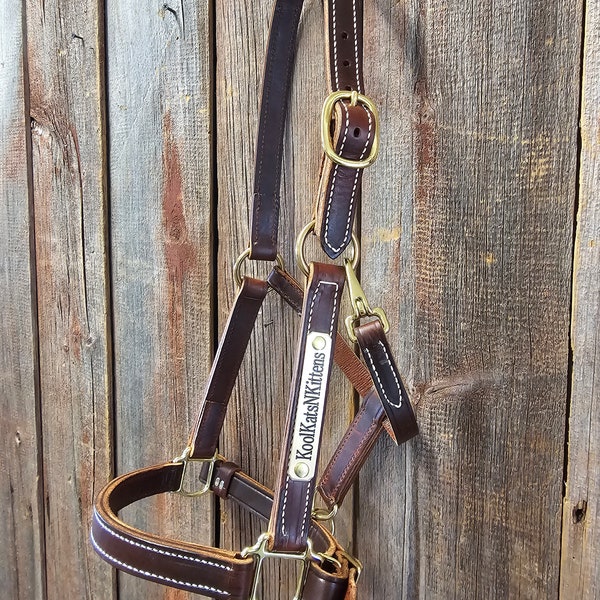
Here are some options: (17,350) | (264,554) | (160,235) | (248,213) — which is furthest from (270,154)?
(17,350)

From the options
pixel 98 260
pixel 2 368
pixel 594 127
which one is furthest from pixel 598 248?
pixel 2 368

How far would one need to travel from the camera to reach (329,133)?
57 centimetres

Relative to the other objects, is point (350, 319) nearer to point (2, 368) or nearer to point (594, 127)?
point (594, 127)

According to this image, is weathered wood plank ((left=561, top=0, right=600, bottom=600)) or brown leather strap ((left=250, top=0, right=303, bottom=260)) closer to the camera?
weathered wood plank ((left=561, top=0, right=600, bottom=600))

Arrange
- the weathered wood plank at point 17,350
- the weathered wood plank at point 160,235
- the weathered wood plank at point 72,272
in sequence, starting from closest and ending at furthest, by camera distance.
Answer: the weathered wood plank at point 160,235 → the weathered wood plank at point 72,272 → the weathered wood plank at point 17,350

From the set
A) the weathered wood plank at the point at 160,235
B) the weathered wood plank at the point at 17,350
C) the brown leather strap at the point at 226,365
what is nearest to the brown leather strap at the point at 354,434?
the brown leather strap at the point at 226,365

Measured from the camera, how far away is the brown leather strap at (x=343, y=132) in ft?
1.85

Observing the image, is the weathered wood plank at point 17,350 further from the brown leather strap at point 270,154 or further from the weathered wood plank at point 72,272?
the brown leather strap at point 270,154

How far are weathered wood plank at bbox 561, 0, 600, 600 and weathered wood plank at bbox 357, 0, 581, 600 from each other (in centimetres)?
1

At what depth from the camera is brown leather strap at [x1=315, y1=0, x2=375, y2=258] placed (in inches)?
22.2

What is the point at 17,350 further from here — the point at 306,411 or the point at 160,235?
the point at 306,411

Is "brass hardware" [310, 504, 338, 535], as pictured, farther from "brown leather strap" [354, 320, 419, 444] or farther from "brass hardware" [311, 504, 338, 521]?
"brown leather strap" [354, 320, 419, 444]

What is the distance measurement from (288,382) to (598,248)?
392mm

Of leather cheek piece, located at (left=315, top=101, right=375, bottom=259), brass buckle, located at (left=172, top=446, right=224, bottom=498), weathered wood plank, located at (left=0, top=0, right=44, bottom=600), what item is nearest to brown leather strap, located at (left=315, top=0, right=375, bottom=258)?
leather cheek piece, located at (left=315, top=101, right=375, bottom=259)
